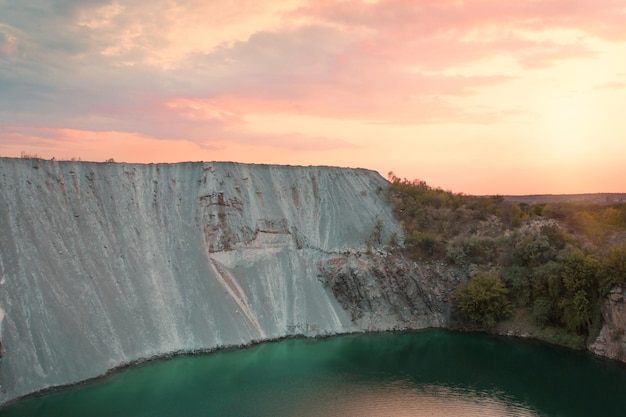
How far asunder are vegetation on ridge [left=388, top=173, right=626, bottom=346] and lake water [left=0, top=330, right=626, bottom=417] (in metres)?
2.34

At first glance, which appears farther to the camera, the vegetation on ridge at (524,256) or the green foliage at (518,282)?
the green foliage at (518,282)

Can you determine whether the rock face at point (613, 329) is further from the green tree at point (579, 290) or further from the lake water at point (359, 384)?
the green tree at point (579, 290)

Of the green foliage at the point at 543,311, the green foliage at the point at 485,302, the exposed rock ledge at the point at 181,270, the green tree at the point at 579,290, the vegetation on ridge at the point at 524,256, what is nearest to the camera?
the exposed rock ledge at the point at 181,270

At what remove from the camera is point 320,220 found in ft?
137

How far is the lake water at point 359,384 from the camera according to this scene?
2422cm

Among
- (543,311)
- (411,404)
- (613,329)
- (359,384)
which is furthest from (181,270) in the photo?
(613,329)

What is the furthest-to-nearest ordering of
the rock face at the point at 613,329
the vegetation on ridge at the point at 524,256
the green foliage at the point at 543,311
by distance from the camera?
the green foliage at the point at 543,311, the vegetation on ridge at the point at 524,256, the rock face at the point at 613,329

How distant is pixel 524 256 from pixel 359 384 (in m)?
16.4

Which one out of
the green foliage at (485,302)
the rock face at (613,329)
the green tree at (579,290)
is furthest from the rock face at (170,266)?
the rock face at (613,329)

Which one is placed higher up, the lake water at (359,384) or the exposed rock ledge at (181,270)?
the exposed rock ledge at (181,270)

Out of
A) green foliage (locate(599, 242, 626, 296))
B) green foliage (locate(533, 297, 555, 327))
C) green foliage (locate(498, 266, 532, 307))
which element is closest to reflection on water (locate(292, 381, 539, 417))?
green foliage (locate(533, 297, 555, 327))

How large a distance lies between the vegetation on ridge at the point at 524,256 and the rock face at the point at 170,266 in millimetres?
3161

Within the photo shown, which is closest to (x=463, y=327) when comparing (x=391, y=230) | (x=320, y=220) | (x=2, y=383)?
(x=391, y=230)

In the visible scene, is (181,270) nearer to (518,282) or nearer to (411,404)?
(411,404)
